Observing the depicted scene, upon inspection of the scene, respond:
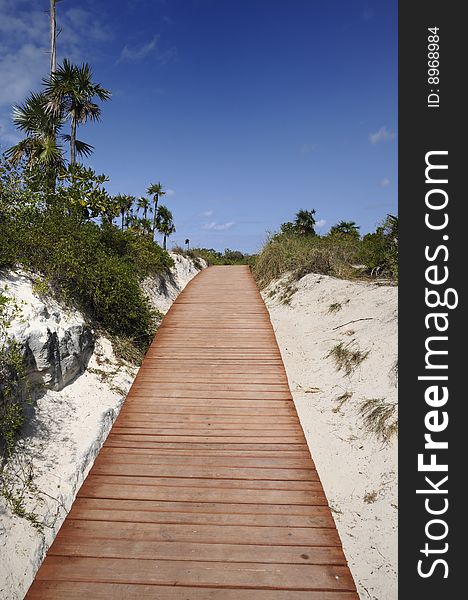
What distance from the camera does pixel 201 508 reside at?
132 inches

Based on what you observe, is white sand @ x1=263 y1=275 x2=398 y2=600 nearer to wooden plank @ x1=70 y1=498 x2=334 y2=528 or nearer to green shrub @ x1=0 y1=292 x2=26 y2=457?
wooden plank @ x1=70 y1=498 x2=334 y2=528

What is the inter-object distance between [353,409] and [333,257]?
7.95 metres

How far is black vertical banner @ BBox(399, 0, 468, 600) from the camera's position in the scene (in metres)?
3.52

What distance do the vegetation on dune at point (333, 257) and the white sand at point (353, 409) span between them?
6.14ft

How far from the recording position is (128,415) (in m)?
4.89

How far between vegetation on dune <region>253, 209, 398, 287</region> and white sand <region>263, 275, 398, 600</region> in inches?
73.7

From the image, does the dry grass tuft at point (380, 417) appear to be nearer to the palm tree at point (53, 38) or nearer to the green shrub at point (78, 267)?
the green shrub at point (78, 267)

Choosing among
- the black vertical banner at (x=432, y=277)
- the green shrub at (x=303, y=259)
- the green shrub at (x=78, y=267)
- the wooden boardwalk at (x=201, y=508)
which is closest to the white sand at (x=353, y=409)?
the black vertical banner at (x=432, y=277)

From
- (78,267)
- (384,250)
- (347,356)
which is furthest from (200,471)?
(384,250)

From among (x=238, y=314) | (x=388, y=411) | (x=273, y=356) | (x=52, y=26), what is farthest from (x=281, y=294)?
(x=52, y=26)

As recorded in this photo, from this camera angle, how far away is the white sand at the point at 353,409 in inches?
138

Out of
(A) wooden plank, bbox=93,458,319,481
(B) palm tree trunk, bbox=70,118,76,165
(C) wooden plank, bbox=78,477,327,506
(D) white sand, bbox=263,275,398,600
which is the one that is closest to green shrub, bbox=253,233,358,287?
(D) white sand, bbox=263,275,398,600

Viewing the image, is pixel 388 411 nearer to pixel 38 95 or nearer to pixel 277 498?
pixel 277 498

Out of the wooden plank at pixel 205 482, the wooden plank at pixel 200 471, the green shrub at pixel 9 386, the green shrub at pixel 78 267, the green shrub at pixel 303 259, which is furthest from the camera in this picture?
the green shrub at pixel 303 259
